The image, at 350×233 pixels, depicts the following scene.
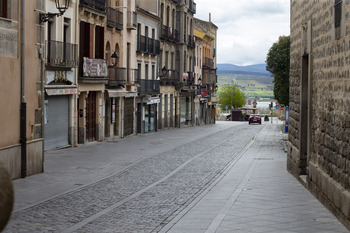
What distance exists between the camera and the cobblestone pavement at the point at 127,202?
30.2 ft

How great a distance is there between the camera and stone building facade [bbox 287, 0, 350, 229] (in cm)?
929

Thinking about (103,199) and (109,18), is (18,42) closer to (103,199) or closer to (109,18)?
(103,199)

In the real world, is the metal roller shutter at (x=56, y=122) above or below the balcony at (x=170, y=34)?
below

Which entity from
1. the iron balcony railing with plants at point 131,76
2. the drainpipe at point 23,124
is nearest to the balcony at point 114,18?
the iron balcony railing with plants at point 131,76

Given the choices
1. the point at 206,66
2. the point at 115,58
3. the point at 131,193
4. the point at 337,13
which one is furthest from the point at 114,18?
the point at 206,66

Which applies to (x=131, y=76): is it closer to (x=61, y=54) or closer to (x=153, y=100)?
(x=153, y=100)

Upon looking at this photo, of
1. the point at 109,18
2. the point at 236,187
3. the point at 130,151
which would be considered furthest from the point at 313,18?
the point at 109,18

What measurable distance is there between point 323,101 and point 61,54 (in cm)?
1601

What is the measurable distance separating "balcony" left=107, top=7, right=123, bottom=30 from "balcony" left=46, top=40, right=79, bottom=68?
710cm

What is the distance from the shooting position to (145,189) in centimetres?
1399

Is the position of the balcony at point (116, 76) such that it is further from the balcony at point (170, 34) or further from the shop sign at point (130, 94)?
the balcony at point (170, 34)

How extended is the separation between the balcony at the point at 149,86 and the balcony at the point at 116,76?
5981mm

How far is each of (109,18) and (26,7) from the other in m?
18.2

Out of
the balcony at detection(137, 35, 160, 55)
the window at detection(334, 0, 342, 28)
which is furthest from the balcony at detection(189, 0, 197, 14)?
the window at detection(334, 0, 342, 28)
